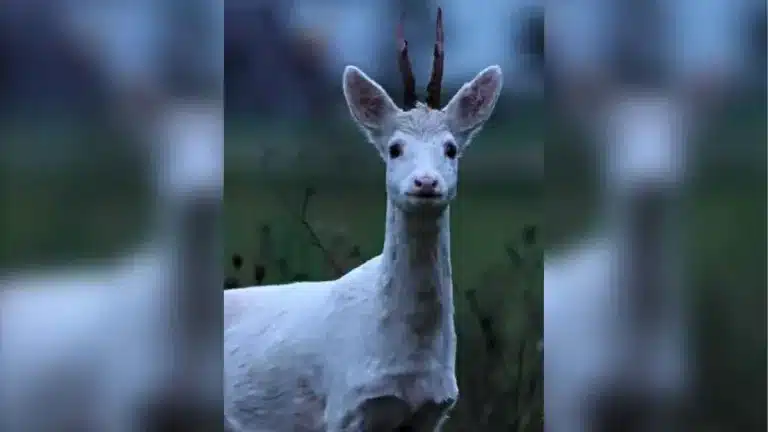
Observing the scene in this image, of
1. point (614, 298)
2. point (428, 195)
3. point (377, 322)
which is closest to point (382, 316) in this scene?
point (377, 322)

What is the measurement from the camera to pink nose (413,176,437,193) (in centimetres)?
112

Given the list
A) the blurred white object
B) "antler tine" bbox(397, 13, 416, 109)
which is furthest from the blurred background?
"antler tine" bbox(397, 13, 416, 109)

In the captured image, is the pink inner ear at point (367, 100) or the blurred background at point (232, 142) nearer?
the blurred background at point (232, 142)

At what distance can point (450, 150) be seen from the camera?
1170mm

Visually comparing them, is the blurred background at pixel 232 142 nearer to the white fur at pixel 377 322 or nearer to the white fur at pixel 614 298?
the white fur at pixel 614 298

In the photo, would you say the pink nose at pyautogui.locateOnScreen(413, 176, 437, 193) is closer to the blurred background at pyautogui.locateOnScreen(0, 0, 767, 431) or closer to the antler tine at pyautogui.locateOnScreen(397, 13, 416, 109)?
the antler tine at pyautogui.locateOnScreen(397, 13, 416, 109)

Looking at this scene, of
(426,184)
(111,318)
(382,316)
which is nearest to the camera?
(111,318)

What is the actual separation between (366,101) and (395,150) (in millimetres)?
74

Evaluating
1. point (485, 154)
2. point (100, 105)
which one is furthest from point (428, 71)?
point (100, 105)

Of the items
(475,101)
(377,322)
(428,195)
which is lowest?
(377,322)

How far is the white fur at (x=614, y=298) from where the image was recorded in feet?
2.79

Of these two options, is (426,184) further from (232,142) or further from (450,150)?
(232,142)

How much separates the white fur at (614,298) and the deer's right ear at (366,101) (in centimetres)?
39

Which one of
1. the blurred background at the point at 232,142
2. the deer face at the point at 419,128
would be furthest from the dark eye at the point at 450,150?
the blurred background at the point at 232,142
